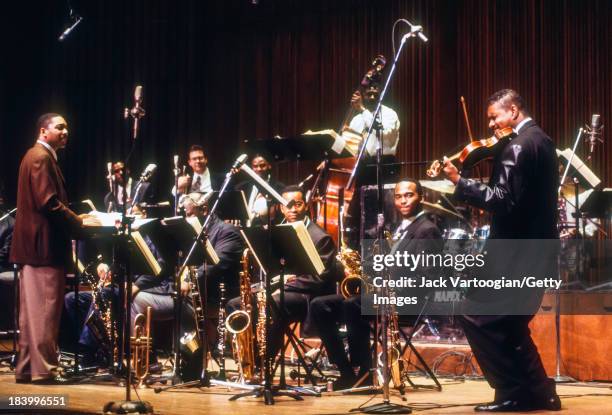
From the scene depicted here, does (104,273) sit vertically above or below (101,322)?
above

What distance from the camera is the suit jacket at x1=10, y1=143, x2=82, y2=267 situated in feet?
22.0

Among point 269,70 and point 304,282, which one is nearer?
point 304,282

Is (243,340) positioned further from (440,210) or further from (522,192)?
(522,192)

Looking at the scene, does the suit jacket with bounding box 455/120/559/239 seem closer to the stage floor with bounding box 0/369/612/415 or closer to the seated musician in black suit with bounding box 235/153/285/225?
the stage floor with bounding box 0/369/612/415

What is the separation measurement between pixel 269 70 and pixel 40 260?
21.5ft

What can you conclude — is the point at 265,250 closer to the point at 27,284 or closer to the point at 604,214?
the point at 27,284

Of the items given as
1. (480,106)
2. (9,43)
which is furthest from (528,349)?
(9,43)

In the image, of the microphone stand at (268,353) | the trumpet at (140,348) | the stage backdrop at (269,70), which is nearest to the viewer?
the microphone stand at (268,353)

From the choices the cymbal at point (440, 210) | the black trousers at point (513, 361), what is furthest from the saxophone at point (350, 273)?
the black trousers at point (513, 361)

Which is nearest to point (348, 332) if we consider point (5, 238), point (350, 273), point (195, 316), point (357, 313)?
point (357, 313)

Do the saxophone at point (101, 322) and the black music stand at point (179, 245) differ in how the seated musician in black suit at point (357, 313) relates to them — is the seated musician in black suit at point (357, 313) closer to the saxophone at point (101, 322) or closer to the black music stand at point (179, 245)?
the black music stand at point (179, 245)

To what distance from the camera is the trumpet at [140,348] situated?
6801 millimetres

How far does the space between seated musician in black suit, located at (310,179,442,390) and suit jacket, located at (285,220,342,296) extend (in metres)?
0.25

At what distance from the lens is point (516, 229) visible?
5215 mm
